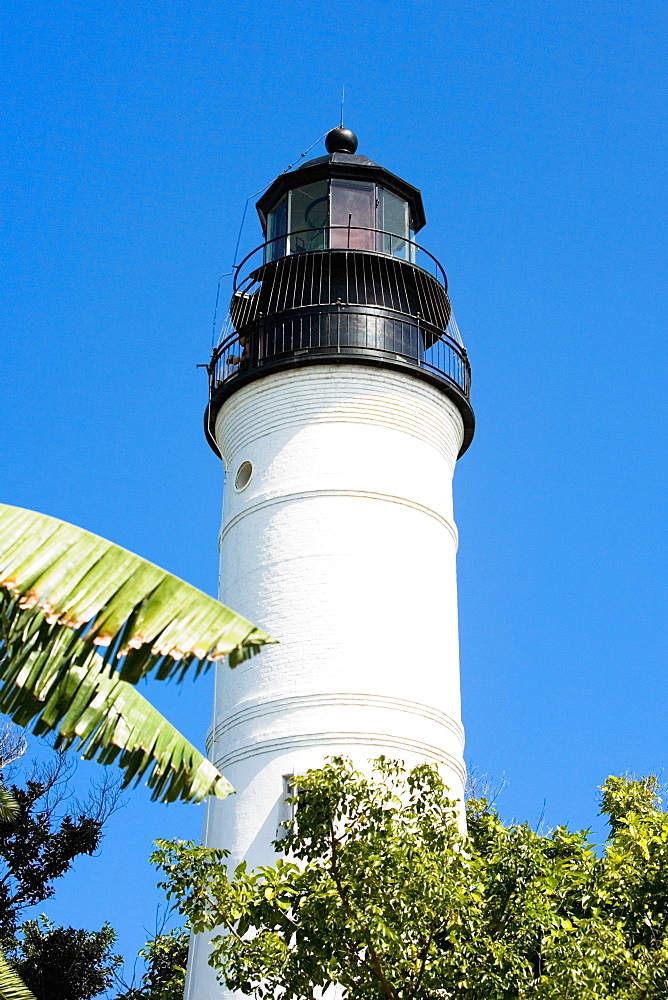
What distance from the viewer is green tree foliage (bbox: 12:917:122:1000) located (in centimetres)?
2238

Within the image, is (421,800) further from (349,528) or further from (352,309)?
(352,309)

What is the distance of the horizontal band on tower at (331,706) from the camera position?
1922 cm

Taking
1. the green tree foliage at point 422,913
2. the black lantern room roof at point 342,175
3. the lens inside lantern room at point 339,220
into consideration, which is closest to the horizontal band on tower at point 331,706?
the green tree foliage at point 422,913

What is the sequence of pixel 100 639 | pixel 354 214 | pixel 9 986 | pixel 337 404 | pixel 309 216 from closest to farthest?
pixel 100 639, pixel 9 986, pixel 337 404, pixel 354 214, pixel 309 216

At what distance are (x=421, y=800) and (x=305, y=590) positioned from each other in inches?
201

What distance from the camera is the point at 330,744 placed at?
18.9m

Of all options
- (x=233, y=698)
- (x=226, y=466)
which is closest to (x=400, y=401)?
(x=226, y=466)

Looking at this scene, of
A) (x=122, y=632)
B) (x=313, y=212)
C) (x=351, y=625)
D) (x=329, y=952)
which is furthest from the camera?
(x=313, y=212)

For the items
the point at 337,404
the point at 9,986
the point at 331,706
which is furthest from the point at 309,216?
the point at 9,986

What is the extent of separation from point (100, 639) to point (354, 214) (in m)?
16.7

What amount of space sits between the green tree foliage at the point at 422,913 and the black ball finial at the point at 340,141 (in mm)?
13052

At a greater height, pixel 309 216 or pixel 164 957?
pixel 309 216

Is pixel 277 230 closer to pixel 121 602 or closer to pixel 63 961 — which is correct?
pixel 63 961

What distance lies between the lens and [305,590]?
787 inches
